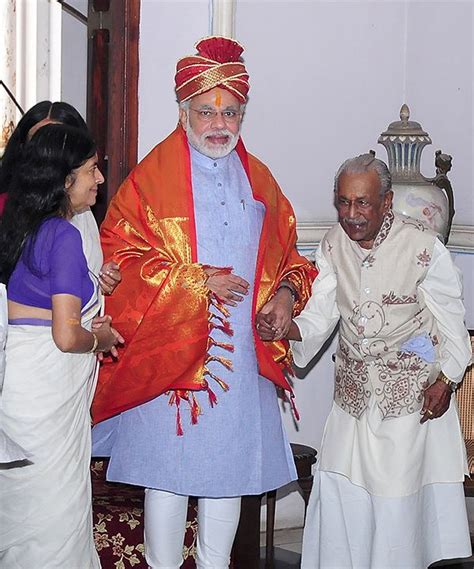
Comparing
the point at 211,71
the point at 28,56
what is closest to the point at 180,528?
the point at 211,71

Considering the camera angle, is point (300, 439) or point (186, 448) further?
point (300, 439)

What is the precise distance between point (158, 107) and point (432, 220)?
1.17 meters

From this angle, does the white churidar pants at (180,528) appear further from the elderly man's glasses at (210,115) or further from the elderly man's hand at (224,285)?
the elderly man's glasses at (210,115)

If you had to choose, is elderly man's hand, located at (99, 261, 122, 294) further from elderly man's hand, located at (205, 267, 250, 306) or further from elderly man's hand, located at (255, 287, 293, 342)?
elderly man's hand, located at (255, 287, 293, 342)

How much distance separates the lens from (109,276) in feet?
13.0

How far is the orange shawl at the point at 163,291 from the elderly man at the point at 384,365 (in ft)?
0.70

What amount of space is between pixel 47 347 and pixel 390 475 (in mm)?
1236

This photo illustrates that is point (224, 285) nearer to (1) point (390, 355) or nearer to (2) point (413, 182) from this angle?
(1) point (390, 355)

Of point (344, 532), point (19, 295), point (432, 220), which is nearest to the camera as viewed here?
point (19, 295)

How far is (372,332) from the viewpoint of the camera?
4.16m

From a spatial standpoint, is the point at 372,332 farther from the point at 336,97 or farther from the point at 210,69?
the point at 336,97

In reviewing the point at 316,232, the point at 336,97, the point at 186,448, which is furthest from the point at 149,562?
the point at 336,97

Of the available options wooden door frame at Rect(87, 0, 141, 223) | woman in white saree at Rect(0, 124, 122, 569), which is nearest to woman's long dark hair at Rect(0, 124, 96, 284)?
woman in white saree at Rect(0, 124, 122, 569)

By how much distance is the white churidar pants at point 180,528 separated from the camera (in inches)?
159
